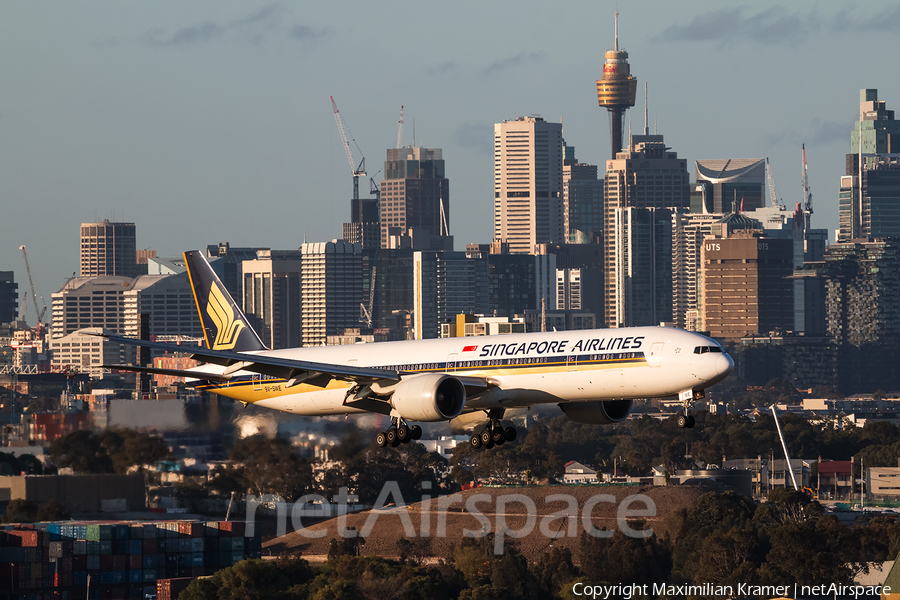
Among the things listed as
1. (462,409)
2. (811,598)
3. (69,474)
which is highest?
(462,409)

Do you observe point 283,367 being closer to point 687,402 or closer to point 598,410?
point 598,410

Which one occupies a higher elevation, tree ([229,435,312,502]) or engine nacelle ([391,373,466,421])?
engine nacelle ([391,373,466,421])

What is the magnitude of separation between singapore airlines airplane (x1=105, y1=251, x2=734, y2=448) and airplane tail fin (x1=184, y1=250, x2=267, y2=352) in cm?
639

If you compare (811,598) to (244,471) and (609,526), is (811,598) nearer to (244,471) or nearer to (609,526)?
(609,526)

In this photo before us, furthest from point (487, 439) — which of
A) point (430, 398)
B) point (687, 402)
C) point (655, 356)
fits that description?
point (687, 402)

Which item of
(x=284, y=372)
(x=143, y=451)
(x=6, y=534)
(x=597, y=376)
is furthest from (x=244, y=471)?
(x=597, y=376)

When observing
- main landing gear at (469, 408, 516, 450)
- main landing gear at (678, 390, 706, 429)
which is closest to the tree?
main landing gear at (469, 408, 516, 450)

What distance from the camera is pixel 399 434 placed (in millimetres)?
85812

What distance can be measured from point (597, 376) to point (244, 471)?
66.5 metres

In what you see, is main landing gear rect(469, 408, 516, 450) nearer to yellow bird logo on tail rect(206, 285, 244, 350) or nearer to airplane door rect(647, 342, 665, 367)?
airplane door rect(647, 342, 665, 367)

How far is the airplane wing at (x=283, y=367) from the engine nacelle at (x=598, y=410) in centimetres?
904

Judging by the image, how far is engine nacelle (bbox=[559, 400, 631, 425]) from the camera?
86500 mm

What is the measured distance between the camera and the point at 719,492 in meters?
200

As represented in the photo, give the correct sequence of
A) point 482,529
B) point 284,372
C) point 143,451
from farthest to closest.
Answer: point 482,529
point 143,451
point 284,372
